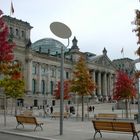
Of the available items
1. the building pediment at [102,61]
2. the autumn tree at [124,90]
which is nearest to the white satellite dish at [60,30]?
the autumn tree at [124,90]

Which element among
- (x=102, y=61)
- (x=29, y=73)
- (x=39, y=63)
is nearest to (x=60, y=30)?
(x=29, y=73)

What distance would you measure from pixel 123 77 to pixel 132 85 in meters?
1.55

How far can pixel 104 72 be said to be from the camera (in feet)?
516

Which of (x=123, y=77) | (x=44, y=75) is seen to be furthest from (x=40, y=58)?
(x=123, y=77)

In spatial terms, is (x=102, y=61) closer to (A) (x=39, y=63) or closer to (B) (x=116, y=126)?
(A) (x=39, y=63)

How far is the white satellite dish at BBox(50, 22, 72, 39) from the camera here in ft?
73.6

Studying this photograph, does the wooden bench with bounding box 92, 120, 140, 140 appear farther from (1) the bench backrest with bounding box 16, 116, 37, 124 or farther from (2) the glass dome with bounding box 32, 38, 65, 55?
(2) the glass dome with bounding box 32, 38, 65, 55

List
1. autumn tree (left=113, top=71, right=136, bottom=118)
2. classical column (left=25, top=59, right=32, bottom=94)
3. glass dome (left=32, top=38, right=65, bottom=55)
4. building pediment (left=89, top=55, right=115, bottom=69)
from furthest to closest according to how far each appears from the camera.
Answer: building pediment (left=89, top=55, right=115, bottom=69), glass dome (left=32, top=38, right=65, bottom=55), classical column (left=25, top=59, right=32, bottom=94), autumn tree (left=113, top=71, right=136, bottom=118)

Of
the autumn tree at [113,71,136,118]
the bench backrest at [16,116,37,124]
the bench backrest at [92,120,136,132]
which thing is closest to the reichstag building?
the autumn tree at [113,71,136,118]

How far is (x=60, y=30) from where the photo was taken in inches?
886

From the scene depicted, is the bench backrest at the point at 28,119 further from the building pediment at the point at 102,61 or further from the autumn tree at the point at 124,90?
the building pediment at the point at 102,61

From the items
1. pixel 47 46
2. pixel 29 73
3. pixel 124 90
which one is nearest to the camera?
pixel 124 90

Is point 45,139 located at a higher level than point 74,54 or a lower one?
lower

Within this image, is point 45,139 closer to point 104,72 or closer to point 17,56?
point 17,56
